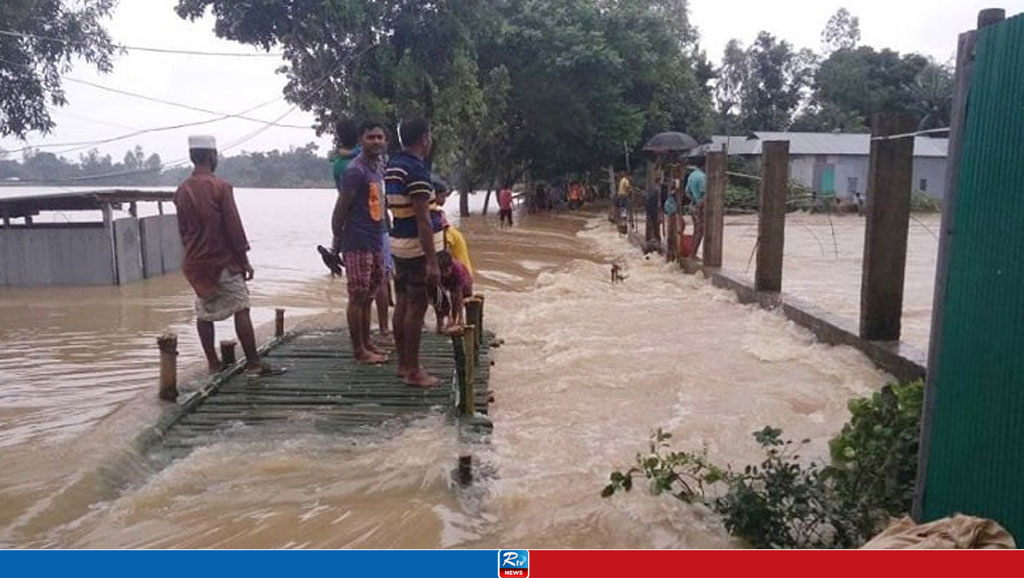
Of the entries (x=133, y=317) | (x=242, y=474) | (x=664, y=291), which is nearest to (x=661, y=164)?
(x=664, y=291)

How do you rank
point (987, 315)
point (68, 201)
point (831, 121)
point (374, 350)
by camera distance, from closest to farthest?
Answer: point (987, 315)
point (374, 350)
point (68, 201)
point (831, 121)

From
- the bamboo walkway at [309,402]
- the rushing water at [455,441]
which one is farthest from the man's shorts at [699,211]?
the bamboo walkway at [309,402]

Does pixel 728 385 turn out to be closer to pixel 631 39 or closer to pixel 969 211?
pixel 969 211

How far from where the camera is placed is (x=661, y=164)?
1717 cm

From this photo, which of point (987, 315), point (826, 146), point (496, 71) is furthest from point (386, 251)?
point (826, 146)

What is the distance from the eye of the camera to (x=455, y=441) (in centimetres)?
432

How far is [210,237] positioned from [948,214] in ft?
13.8

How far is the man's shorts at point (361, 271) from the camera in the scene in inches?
224

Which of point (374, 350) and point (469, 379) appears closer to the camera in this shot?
point (469, 379)

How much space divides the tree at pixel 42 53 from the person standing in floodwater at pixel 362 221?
1059 cm
